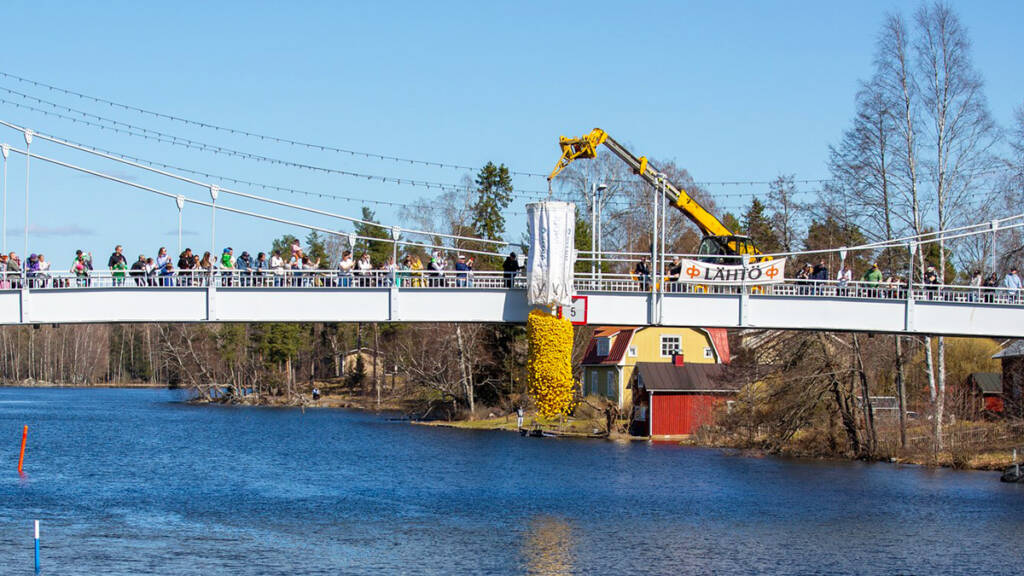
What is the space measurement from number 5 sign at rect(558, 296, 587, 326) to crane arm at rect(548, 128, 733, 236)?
5.66 m

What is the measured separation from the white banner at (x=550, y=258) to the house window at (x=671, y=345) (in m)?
45.8

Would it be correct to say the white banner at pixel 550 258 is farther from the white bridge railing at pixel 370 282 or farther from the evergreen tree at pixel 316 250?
Answer: the evergreen tree at pixel 316 250

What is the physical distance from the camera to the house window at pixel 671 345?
85.9 m

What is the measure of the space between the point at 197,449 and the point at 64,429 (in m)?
21.8

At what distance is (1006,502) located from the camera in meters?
47.7

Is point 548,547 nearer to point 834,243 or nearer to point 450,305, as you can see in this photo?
point 450,305

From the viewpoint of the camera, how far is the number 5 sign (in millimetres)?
41156

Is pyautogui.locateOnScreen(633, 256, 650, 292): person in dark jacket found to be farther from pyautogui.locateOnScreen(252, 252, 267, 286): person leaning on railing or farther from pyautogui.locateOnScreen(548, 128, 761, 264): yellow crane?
pyautogui.locateOnScreen(252, 252, 267, 286): person leaning on railing

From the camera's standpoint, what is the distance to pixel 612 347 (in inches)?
3477

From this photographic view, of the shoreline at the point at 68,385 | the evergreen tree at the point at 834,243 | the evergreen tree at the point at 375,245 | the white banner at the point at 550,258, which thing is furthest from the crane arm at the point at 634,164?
the shoreline at the point at 68,385

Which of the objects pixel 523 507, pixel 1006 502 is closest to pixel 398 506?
pixel 523 507

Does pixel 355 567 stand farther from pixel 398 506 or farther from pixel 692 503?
pixel 692 503

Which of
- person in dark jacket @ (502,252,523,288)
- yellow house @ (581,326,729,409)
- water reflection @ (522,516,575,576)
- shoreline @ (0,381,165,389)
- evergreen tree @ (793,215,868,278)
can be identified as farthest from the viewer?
shoreline @ (0,381,165,389)

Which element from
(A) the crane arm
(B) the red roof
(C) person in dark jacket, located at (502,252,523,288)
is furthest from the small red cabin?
(C) person in dark jacket, located at (502,252,523,288)
